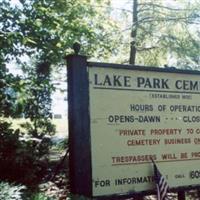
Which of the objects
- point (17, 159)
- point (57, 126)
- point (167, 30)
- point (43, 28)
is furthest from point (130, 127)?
point (57, 126)

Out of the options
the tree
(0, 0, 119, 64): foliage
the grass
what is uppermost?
the tree

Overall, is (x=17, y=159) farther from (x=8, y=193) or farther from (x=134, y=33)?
(x=134, y=33)

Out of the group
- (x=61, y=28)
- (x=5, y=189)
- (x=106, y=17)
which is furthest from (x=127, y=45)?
(x=5, y=189)

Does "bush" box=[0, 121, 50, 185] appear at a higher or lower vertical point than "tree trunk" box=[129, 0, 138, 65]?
lower

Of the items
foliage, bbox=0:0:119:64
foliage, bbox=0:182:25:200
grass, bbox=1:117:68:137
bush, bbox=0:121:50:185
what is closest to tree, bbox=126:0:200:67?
grass, bbox=1:117:68:137

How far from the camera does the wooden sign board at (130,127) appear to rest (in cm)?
527

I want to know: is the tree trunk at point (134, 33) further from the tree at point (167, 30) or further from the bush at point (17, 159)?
the bush at point (17, 159)

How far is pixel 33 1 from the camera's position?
1036cm

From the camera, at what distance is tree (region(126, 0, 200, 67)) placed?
17391mm

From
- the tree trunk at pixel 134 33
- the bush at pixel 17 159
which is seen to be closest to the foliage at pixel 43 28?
the bush at pixel 17 159

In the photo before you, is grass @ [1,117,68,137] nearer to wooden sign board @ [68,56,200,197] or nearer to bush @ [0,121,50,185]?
bush @ [0,121,50,185]

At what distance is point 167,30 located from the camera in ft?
57.6

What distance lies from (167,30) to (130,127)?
40.8 ft

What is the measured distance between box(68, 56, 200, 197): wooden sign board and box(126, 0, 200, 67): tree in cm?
1125
